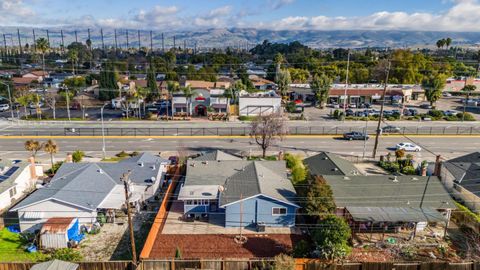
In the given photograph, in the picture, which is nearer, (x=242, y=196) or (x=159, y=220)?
(x=242, y=196)

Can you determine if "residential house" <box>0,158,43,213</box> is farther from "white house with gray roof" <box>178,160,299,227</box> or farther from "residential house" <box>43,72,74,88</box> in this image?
"residential house" <box>43,72,74,88</box>

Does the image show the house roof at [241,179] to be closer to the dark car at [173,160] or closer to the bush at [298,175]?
the bush at [298,175]

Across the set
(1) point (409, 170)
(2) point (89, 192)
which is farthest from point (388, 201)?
(2) point (89, 192)

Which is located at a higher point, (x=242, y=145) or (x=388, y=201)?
(x=388, y=201)

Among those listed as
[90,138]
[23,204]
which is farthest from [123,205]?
[90,138]

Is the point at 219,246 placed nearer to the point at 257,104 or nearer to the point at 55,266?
the point at 55,266

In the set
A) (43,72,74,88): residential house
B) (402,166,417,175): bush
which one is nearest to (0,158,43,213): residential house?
(402,166,417,175): bush

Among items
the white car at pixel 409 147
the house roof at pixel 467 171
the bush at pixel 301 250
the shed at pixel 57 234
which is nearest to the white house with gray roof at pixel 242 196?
the bush at pixel 301 250
